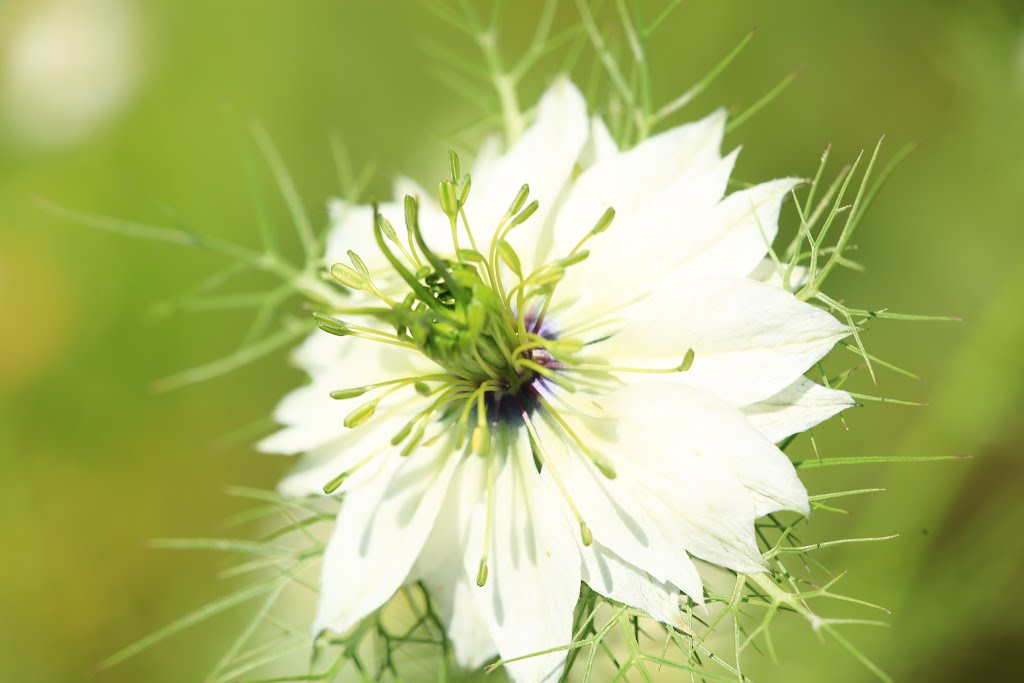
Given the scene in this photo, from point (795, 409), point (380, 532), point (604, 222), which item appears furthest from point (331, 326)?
point (795, 409)

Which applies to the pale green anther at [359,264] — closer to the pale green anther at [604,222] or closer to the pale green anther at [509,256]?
the pale green anther at [509,256]

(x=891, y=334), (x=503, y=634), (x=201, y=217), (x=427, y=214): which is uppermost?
(x=201, y=217)

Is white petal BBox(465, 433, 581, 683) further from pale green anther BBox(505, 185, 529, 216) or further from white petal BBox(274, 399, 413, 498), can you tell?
pale green anther BBox(505, 185, 529, 216)

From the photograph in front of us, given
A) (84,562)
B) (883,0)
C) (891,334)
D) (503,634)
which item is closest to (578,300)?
(503,634)

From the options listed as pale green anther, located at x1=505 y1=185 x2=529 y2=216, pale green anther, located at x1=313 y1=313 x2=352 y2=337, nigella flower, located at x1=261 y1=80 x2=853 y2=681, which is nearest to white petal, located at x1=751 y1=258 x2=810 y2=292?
nigella flower, located at x1=261 y1=80 x2=853 y2=681

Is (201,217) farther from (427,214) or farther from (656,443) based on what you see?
(656,443)

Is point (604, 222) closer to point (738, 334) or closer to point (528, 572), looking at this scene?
point (738, 334)
